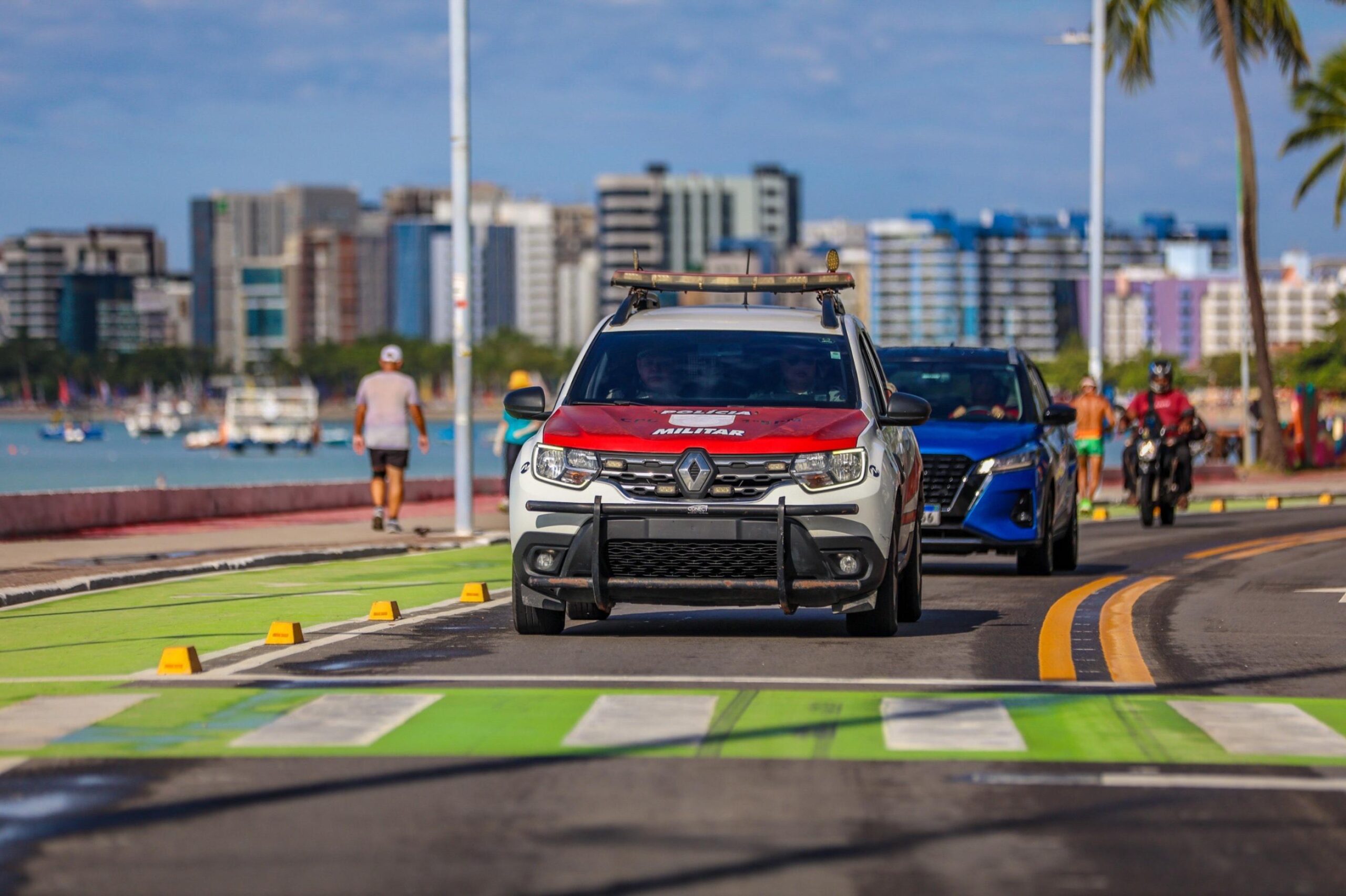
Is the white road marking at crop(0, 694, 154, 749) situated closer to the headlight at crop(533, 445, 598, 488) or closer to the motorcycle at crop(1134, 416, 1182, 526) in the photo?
the headlight at crop(533, 445, 598, 488)

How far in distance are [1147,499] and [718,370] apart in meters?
14.5

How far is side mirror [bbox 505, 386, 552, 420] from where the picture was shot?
1171 cm

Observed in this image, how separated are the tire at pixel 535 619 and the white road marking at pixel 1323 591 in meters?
6.15

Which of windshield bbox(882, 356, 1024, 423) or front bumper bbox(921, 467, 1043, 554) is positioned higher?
windshield bbox(882, 356, 1024, 423)

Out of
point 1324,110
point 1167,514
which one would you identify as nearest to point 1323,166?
point 1324,110

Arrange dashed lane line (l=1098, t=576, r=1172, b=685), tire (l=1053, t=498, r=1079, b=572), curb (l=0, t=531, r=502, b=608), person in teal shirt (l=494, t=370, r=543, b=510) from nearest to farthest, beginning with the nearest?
dashed lane line (l=1098, t=576, r=1172, b=685), curb (l=0, t=531, r=502, b=608), tire (l=1053, t=498, r=1079, b=572), person in teal shirt (l=494, t=370, r=543, b=510)

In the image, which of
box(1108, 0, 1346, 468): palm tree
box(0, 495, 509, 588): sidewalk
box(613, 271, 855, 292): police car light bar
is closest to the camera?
box(613, 271, 855, 292): police car light bar

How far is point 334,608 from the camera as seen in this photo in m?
14.0

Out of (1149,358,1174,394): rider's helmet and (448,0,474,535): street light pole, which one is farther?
(1149,358,1174,394): rider's helmet

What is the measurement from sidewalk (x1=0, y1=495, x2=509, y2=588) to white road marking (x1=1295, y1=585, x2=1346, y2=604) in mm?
8147

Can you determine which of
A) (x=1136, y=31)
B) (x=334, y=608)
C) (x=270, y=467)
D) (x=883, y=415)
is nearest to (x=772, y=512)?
(x=883, y=415)

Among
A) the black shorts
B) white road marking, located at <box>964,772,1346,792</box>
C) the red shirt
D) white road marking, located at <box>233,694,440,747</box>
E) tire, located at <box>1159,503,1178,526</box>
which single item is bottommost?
tire, located at <box>1159,503,1178,526</box>

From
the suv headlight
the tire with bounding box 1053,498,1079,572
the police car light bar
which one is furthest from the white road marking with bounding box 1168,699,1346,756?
the tire with bounding box 1053,498,1079,572

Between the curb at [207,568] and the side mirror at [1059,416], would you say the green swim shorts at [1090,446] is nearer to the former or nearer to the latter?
the curb at [207,568]
